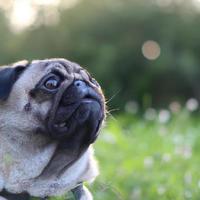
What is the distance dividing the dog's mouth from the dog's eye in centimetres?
9

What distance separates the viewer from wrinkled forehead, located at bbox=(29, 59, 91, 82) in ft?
16.3

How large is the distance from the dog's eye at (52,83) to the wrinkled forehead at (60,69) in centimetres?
6

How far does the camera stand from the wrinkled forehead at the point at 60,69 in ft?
16.3

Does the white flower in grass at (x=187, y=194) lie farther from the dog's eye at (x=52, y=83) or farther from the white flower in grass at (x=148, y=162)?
the dog's eye at (x=52, y=83)

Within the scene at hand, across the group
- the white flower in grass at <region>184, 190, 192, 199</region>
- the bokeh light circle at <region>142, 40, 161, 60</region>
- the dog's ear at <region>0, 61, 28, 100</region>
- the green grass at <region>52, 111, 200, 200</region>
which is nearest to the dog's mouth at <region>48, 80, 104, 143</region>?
the dog's ear at <region>0, 61, 28, 100</region>

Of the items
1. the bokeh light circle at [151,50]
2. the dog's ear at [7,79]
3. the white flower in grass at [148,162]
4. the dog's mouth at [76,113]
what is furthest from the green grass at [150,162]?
the bokeh light circle at [151,50]

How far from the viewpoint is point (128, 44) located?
2052 centimetres

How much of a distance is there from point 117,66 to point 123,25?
128 centimetres

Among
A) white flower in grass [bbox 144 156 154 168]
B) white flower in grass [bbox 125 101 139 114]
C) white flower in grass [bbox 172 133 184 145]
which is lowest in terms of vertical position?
white flower in grass [bbox 125 101 139 114]

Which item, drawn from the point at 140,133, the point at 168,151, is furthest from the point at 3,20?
the point at 168,151

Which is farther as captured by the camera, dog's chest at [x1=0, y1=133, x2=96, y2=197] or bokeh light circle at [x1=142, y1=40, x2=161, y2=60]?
bokeh light circle at [x1=142, y1=40, x2=161, y2=60]

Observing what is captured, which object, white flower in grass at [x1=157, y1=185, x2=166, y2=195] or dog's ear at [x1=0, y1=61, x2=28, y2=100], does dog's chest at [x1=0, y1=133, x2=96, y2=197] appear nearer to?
dog's ear at [x1=0, y1=61, x2=28, y2=100]

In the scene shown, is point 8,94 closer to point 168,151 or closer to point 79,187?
point 79,187

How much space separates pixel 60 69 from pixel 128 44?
1564 centimetres
